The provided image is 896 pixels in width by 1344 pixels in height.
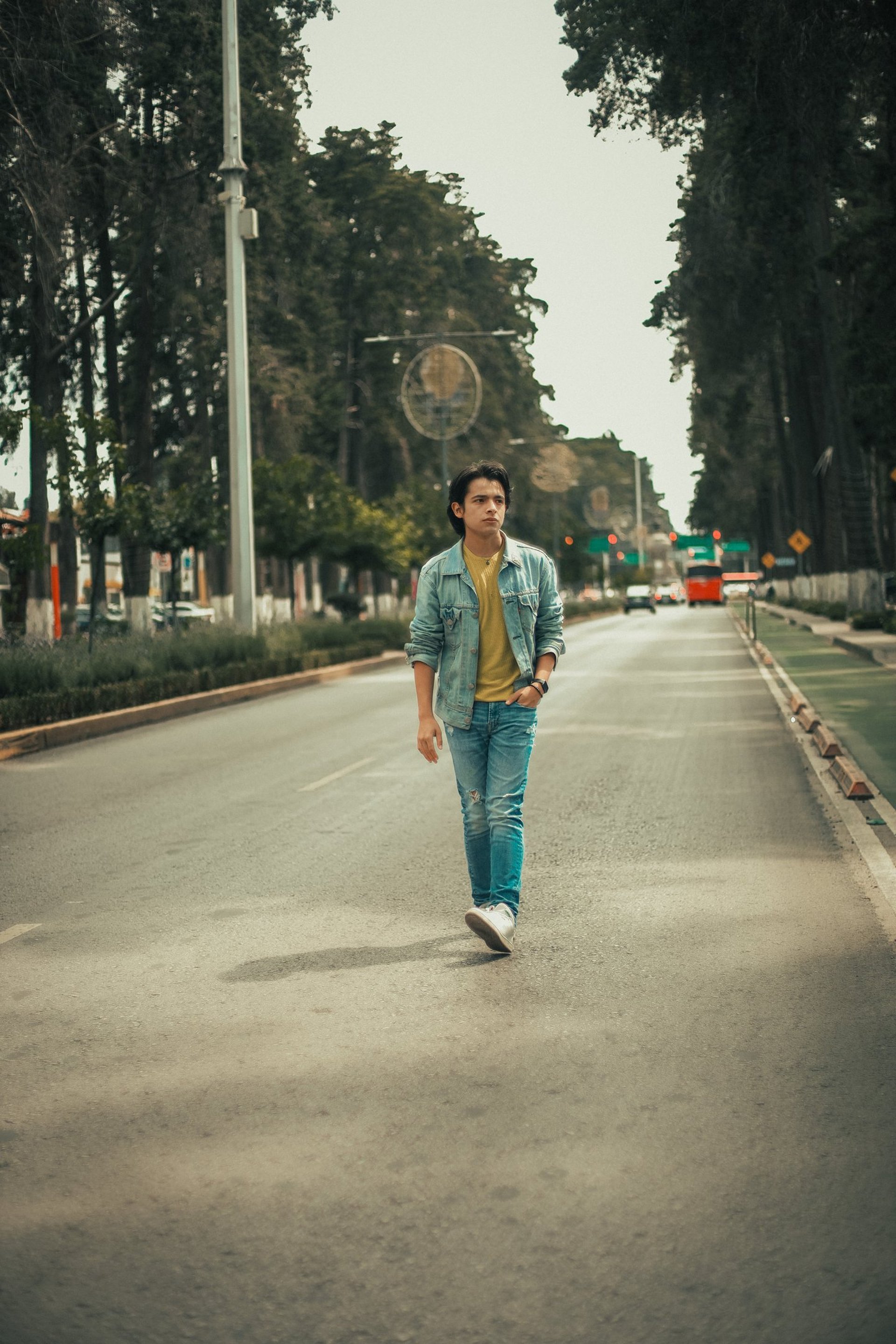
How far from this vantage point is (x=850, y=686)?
2252 cm

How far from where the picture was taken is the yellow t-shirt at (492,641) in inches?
272

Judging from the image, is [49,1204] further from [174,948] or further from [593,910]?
[593,910]

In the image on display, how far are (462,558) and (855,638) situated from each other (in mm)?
28290

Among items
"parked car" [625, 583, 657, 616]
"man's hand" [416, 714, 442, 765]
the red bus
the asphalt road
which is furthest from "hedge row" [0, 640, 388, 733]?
the red bus

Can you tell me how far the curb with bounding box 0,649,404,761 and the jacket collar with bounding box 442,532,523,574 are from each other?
10.5 m

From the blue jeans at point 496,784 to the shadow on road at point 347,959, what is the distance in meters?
0.31

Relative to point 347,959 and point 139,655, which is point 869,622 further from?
point 347,959

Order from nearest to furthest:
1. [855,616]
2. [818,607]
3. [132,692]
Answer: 1. [132,692]
2. [855,616]
3. [818,607]

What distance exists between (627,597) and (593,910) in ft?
295

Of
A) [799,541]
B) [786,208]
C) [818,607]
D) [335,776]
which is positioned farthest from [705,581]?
[335,776]

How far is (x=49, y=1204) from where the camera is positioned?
418cm

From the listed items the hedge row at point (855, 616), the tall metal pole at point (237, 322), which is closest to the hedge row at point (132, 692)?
the tall metal pole at point (237, 322)

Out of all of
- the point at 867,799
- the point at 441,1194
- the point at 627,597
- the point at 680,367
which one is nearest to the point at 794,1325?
the point at 441,1194

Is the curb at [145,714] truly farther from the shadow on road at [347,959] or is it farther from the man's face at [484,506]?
the man's face at [484,506]
